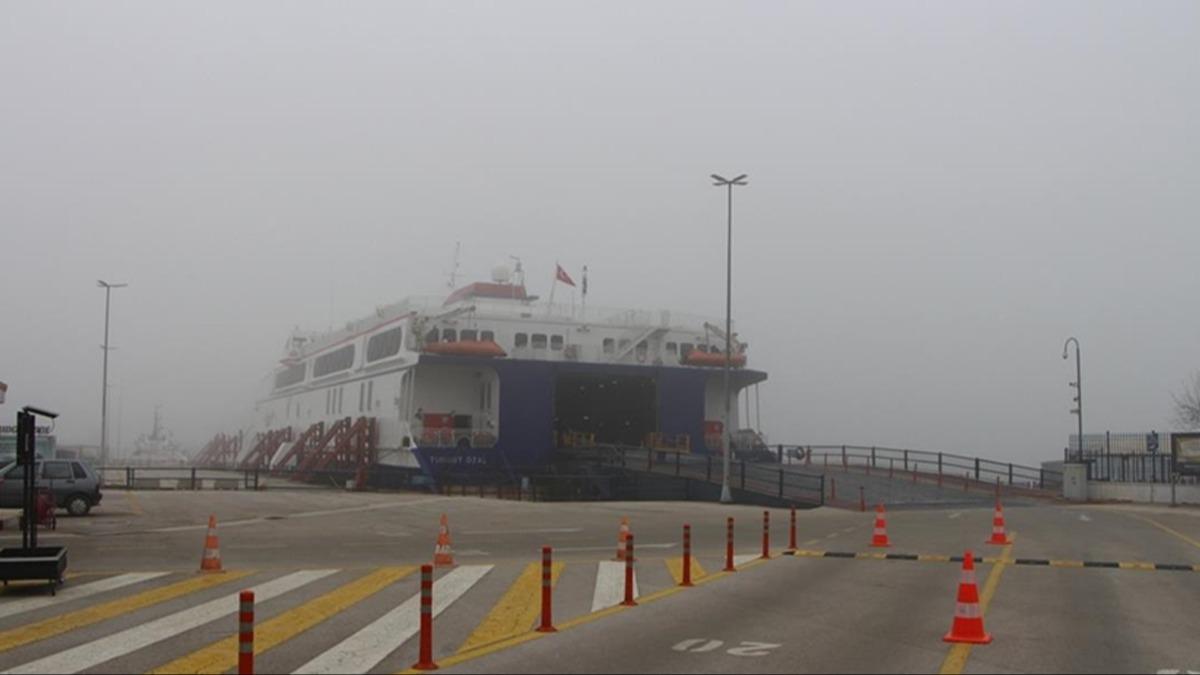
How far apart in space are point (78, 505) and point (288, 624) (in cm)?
1803

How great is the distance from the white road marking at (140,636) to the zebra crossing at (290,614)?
1cm

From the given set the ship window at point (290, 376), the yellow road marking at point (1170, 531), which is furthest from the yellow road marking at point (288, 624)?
the ship window at point (290, 376)

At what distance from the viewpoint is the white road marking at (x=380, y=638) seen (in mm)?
9547

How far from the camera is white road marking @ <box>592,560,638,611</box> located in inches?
515

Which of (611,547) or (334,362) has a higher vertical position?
(334,362)

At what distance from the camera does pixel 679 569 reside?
16.3 metres

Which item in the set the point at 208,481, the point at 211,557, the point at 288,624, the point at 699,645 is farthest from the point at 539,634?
the point at 208,481

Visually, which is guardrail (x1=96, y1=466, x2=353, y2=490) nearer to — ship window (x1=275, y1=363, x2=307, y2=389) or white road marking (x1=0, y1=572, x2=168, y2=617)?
ship window (x1=275, y1=363, x2=307, y2=389)

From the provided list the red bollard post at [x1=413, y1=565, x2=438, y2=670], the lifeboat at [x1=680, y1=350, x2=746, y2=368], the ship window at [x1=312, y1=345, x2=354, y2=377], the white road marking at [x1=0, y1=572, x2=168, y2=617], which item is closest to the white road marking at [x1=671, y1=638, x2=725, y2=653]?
the red bollard post at [x1=413, y1=565, x2=438, y2=670]

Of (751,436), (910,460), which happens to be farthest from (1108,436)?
(751,436)

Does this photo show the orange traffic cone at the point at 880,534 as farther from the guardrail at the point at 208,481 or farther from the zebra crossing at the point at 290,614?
the guardrail at the point at 208,481

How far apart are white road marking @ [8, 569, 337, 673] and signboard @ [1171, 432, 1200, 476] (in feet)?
120

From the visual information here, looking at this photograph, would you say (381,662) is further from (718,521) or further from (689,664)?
(718,521)

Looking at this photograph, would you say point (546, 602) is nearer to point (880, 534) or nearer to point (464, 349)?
point (880, 534)
